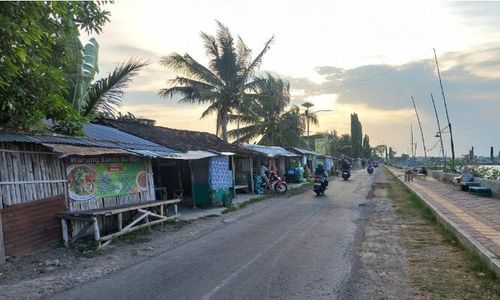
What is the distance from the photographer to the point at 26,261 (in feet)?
25.4

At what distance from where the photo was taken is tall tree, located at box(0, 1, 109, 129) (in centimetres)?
580

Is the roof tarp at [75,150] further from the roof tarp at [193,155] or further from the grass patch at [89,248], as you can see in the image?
the roof tarp at [193,155]

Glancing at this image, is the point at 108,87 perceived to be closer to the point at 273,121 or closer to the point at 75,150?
the point at 75,150

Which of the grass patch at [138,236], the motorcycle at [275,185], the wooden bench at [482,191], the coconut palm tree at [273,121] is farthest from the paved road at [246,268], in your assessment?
the coconut palm tree at [273,121]

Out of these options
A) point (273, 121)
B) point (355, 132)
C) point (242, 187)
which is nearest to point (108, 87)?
point (242, 187)

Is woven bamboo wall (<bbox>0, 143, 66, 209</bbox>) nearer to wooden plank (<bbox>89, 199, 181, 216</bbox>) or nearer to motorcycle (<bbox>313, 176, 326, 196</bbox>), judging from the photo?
wooden plank (<bbox>89, 199, 181, 216</bbox>)

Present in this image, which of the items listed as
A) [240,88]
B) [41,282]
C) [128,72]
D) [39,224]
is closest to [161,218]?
[39,224]

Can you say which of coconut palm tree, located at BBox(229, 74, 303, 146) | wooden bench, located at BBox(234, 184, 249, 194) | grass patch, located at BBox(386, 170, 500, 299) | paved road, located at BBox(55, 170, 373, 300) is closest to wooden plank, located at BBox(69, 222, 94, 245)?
paved road, located at BBox(55, 170, 373, 300)

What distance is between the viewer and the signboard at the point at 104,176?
9.81 meters

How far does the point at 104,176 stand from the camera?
10.8 m

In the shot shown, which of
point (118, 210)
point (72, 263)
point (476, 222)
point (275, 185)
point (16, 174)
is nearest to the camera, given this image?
point (72, 263)

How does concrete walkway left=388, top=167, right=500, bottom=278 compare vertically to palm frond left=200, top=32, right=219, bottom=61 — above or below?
below

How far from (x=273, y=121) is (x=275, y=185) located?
1618 cm

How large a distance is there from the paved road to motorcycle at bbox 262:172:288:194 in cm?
1135
